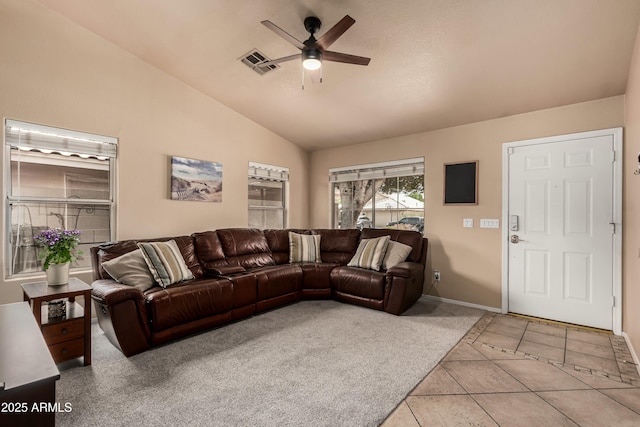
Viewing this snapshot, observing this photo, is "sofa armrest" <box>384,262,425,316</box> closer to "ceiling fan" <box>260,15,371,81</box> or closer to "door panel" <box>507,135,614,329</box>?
"door panel" <box>507,135,614,329</box>

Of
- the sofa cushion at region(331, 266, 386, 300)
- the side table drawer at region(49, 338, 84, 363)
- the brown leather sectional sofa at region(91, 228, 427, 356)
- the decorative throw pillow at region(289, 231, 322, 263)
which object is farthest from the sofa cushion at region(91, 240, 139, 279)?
the sofa cushion at region(331, 266, 386, 300)

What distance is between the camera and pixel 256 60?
3.26 m

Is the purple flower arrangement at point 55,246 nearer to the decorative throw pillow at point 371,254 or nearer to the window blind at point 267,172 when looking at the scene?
the window blind at point 267,172

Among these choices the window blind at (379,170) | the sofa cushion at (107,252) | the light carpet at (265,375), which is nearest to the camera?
the light carpet at (265,375)

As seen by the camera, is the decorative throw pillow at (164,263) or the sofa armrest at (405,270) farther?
the sofa armrest at (405,270)

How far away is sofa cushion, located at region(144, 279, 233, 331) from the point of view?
2.62 m

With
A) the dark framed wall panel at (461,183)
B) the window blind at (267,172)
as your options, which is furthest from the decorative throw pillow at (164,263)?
the dark framed wall panel at (461,183)

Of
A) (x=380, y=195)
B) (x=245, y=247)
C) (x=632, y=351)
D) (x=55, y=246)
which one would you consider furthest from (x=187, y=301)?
(x=632, y=351)

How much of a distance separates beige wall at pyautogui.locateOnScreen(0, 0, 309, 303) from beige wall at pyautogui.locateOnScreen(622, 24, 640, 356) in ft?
14.2

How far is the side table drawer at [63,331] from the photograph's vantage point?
2.21 meters

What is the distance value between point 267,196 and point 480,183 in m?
3.24

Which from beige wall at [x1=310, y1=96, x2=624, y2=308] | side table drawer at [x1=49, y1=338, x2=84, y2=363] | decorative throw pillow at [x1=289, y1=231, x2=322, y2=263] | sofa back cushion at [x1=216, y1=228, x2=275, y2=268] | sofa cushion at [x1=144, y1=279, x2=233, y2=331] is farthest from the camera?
decorative throw pillow at [x1=289, y1=231, x2=322, y2=263]

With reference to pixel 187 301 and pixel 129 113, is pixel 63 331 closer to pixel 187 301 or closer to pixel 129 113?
pixel 187 301

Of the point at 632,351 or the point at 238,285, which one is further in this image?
the point at 238,285
